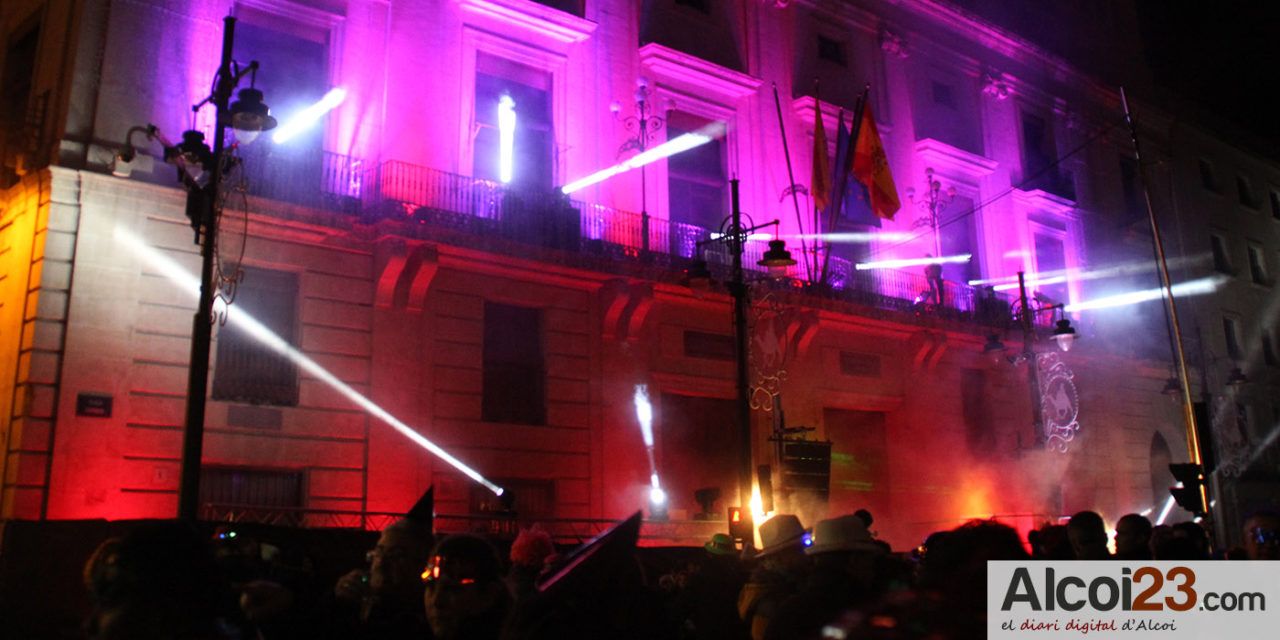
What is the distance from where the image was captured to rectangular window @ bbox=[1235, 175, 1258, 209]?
36.0m

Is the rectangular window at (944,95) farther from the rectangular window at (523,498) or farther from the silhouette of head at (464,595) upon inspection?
the silhouette of head at (464,595)

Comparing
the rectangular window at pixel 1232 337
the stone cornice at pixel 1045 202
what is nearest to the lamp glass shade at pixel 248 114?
the stone cornice at pixel 1045 202

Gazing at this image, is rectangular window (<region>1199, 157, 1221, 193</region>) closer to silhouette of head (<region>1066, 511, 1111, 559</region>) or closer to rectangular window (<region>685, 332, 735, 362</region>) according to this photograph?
rectangular window (<region>685, 332, 735, 362</region>)

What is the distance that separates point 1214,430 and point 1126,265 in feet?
17.7

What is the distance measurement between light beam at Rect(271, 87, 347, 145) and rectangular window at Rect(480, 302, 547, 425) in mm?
4040

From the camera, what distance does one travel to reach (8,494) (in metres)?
13.0

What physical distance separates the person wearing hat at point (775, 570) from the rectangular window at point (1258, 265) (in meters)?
35.4

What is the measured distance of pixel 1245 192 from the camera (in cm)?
3631

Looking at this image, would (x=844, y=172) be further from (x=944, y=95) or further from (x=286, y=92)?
(x=286, y=92)

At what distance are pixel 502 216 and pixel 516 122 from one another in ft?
8.50

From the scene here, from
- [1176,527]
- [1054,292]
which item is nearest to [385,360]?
[1176,527]

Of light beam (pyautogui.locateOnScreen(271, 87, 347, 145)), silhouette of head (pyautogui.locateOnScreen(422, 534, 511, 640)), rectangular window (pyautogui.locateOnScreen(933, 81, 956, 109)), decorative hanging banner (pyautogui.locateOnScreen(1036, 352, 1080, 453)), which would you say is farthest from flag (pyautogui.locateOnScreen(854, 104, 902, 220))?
silhouette of head (pyautogui.locateOnScreen(422, 534, 511, 640))

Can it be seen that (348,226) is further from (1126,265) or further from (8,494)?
(1126,265)

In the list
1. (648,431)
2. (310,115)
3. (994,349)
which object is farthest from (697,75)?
(994,349)
